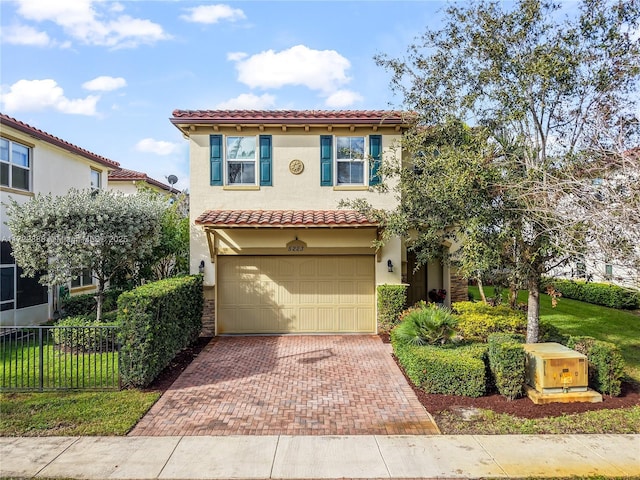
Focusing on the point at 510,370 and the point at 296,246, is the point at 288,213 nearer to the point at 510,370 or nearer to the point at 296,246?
the point at 296,246

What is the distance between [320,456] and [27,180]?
14369 mm

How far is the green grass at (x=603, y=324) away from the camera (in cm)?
1052

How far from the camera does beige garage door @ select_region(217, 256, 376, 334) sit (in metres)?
12.6

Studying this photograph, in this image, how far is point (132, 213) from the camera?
1162cm

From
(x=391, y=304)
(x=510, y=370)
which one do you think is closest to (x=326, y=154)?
(x=391, y=304)

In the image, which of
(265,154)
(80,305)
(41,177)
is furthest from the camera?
(41,177)

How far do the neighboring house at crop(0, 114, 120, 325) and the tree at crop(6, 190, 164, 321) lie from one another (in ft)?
3.03

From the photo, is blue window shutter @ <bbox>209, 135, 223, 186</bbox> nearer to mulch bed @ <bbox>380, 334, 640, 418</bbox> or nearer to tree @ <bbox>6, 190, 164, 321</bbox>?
tree @ <bbox>6, 190, 164, 321</bbox>

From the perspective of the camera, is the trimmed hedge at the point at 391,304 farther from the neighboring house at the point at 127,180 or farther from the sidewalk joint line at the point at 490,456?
the neighboring house at the point at 127,180

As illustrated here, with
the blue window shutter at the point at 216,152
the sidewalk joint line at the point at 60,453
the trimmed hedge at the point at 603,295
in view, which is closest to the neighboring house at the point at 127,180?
the blue window shutter at the point at 216,152

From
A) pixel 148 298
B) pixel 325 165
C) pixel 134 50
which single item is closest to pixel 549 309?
pixel 325 165

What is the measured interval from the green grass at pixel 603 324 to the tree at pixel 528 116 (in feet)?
13.5

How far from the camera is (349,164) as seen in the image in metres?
12.6

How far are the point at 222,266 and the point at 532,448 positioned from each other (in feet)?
31.6
